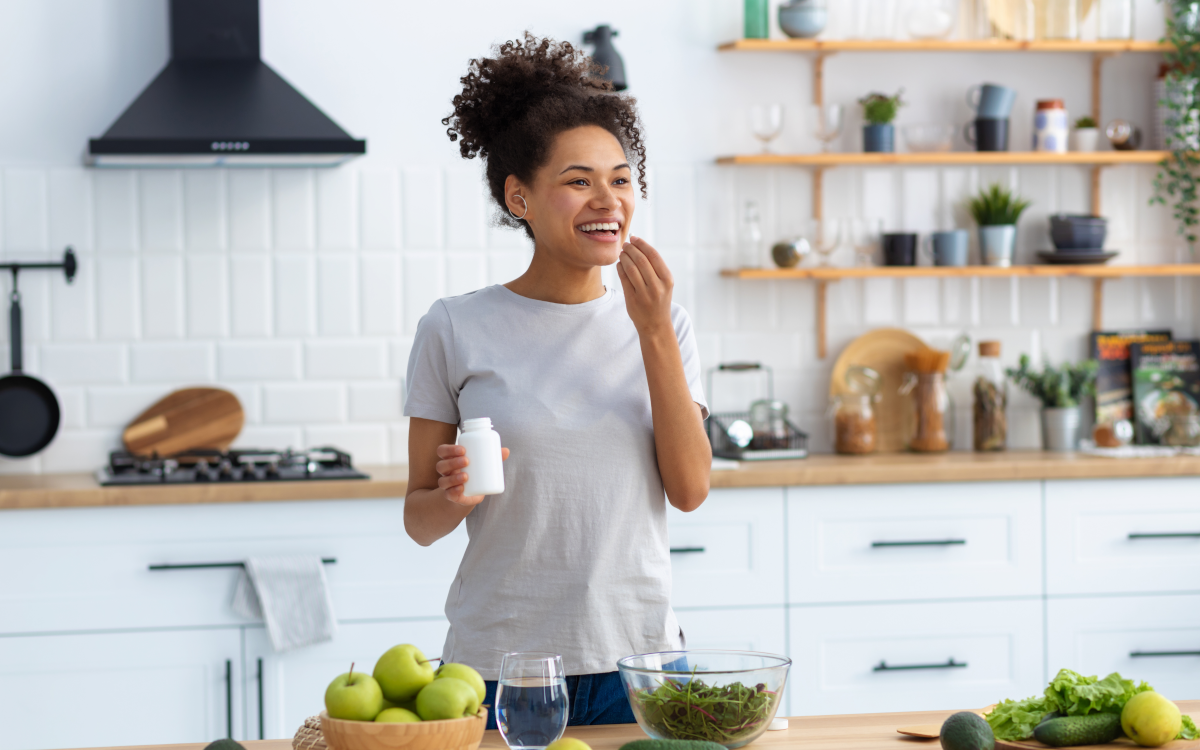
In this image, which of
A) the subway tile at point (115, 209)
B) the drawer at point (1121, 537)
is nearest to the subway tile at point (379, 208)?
the subway tile at point (115, 209)

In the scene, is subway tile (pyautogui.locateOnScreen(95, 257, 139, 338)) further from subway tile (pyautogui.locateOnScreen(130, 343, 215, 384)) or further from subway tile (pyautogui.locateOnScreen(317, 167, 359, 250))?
subway tile (pyautogui.locateOnScreen(317, 167, 359, 250))

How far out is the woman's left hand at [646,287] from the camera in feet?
4.91

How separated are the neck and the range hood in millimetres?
1422

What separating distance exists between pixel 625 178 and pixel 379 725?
807mm

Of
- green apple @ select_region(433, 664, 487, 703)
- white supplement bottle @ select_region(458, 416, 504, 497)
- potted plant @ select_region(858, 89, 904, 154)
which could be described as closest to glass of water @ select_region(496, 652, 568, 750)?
green apple @ select_region(433, 664, 487, 703)

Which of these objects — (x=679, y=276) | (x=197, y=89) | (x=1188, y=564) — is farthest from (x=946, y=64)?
(x=197, y=89)

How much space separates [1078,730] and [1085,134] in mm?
2798

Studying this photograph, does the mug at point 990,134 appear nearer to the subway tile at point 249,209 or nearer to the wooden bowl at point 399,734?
the subway tile at point 249,209

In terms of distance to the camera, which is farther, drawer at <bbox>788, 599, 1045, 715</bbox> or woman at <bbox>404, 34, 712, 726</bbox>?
drawer at <bbox>788, 599, 1045, 715</bbox>

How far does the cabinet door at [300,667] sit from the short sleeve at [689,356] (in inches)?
52.4

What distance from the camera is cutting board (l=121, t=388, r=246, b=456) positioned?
3258mm

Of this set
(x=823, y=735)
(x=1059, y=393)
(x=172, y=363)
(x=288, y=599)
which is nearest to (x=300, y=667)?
(x=288, y=599)

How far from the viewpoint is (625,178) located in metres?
1.57

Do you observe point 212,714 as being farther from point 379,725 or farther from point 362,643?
point 379,725
